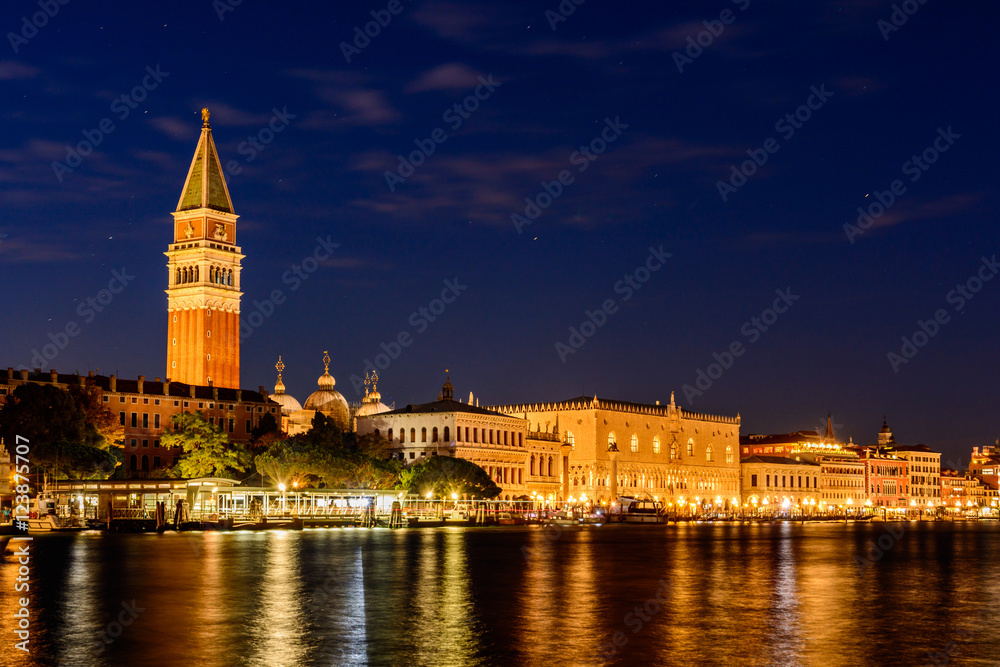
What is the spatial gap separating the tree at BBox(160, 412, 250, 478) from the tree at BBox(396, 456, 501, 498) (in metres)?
12.8

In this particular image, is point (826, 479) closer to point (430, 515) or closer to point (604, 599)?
point (430, 515)

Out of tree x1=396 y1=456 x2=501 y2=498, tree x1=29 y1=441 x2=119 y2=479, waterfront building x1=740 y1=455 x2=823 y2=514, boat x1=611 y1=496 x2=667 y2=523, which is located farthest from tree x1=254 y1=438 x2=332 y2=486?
waterfront building x1=740 y1=455 x2=823 y2=514

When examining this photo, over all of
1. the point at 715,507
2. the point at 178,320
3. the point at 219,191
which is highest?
the point at 219,191

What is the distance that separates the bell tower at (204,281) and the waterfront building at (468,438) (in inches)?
795

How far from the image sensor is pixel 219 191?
454 ft

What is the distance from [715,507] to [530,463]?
3590 cm

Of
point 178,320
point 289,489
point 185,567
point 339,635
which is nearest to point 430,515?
point 289,489

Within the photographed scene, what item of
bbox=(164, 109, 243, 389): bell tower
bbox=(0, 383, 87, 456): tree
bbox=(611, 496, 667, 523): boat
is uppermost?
bbox=(164, 109, 243, 389): bell tower

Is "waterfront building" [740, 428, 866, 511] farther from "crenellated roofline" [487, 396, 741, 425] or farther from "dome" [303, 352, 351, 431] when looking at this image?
"dome" [303, 352, 351, 431]

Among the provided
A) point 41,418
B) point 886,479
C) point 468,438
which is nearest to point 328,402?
point 468,438

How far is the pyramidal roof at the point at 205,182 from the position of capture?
137 metres

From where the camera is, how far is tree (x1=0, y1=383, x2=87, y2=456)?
85062 millimetres

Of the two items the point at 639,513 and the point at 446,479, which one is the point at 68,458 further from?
the point at 639,513

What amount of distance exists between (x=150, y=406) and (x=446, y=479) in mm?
26340
